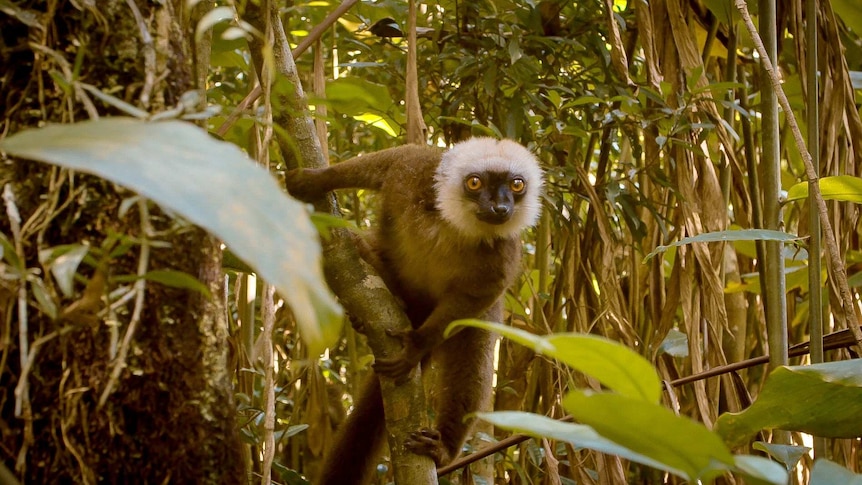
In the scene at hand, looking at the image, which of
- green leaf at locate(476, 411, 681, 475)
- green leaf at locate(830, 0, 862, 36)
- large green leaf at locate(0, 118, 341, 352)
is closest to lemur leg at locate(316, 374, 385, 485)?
green leaf at locate(476, 411, 681, 475)

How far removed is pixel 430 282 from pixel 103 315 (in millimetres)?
2828

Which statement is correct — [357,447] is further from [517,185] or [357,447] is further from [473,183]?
[517,185]

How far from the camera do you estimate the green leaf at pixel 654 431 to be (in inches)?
46.7

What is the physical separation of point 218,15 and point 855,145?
3.31m

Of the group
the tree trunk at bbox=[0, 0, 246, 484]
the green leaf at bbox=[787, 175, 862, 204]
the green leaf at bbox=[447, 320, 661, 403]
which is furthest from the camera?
the green leaf at bbox=[787, 175, 862, 204]

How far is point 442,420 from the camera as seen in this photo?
13.0 feet

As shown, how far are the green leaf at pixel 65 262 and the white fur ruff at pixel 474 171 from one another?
9.51 ft

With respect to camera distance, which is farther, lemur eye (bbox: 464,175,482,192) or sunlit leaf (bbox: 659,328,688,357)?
lemur eye (bbox: 464,175,482,192)

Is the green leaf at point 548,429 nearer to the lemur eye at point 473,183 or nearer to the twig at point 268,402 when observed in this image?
the twig at point 268,402

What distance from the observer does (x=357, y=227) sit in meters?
1.74

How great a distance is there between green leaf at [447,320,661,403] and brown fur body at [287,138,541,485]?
7.34 ft

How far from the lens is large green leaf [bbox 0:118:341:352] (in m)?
0.84

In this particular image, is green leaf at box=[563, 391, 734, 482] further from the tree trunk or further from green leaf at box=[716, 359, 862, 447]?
green leaf at box=[716, 359, 862, 447]

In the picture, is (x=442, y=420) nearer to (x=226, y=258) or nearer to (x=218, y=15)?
(x=226, y=258)
